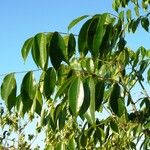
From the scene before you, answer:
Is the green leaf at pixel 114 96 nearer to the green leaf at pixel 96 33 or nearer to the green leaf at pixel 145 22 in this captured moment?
the green leaf at pixel 96 33

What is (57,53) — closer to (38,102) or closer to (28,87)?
(28,87)

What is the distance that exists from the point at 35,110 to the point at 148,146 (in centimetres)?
96

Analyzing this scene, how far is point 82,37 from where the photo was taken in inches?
73.3

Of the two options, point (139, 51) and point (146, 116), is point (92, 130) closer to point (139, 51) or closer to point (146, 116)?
point (146, 116)

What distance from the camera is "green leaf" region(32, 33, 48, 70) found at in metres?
1.82

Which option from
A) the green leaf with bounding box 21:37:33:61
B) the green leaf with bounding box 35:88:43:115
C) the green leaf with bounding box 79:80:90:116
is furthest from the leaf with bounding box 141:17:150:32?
the green leaf with bounding box 79:80:90:116

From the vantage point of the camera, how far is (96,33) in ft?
6.04

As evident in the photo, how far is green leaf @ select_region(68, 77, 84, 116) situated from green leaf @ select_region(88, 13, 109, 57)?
0.21m

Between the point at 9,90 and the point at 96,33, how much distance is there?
1.60 ft

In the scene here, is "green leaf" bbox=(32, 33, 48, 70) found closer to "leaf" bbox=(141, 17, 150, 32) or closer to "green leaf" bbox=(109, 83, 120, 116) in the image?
"green leaf" bbox=(109, 83, 120, 116)

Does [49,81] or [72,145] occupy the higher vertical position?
[49,81]

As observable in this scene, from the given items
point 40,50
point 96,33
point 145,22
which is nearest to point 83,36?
point 96,33

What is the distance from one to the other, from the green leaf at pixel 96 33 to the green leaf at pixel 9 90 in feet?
1.38

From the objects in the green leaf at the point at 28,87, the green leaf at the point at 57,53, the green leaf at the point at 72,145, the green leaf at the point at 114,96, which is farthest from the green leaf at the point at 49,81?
the green leaf at the point at 72,145
